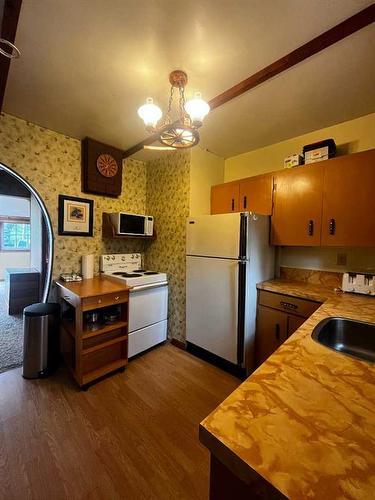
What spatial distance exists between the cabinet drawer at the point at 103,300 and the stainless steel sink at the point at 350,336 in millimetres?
1710

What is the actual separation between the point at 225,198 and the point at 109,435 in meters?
2.51

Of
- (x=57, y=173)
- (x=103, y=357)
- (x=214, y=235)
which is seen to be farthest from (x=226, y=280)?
(x=57, y=173)

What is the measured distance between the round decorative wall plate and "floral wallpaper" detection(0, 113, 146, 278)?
22cm

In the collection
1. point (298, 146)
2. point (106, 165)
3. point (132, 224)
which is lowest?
point (132, 224)

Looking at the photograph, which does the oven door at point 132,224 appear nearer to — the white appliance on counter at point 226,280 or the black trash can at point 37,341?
the white appliance on counter at point 226,280

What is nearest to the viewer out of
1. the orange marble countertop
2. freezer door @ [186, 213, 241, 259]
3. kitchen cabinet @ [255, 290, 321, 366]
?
the orange marble countertop

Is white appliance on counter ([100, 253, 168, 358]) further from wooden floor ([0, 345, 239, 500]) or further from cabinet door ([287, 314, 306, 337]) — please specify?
cabinet door ([287, 314, 306, 337])

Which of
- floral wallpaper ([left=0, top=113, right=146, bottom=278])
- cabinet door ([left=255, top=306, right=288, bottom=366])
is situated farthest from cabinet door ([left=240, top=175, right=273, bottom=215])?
floral wallpaper ([left=0, top=113, right=146, bottom=278])

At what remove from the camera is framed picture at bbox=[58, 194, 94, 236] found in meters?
2.49

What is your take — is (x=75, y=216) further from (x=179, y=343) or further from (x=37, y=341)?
(x=179, y=343)

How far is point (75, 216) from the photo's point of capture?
2.59 m

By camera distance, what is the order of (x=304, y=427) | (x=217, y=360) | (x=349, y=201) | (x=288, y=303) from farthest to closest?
(x=217, y=360) < (x=288, y=303) < (x=349, y=201) < (x=304, y=427)

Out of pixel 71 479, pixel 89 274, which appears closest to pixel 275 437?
pixel 71 479

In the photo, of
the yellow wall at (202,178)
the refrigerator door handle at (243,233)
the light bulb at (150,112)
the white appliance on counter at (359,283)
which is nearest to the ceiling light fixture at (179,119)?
the light bulb at (150,112)
